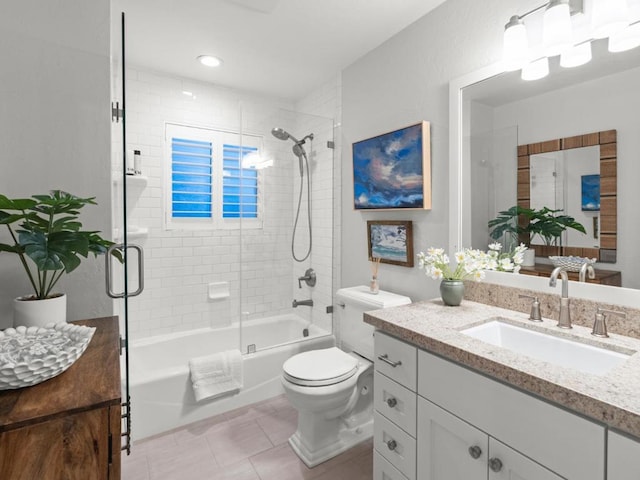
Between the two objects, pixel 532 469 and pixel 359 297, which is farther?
pixel 359 297

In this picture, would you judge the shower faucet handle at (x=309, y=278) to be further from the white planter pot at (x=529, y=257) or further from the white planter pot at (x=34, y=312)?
the white planter pot at (x=34, y=312)

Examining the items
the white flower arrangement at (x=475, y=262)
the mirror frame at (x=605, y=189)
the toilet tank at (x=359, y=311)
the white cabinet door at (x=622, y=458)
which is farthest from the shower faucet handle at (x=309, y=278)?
the white cabinet door at (x=622, y=458)

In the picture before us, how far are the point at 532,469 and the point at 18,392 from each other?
134 centimetres

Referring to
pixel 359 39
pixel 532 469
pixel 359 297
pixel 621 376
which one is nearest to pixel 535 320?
pixel 621 376

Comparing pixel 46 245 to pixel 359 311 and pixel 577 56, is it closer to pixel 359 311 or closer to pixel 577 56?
pixel 359 311

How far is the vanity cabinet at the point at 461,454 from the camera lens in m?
0.98

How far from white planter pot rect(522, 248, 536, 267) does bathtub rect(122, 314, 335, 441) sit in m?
1.70

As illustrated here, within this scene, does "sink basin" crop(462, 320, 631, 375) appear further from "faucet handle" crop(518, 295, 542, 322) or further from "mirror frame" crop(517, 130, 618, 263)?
"mirror frame" crop(517, 130, 618, 263)

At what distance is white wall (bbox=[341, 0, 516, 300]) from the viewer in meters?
1.74

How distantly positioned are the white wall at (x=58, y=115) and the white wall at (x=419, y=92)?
64.1 inches

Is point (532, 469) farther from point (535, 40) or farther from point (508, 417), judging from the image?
point (535, 40)

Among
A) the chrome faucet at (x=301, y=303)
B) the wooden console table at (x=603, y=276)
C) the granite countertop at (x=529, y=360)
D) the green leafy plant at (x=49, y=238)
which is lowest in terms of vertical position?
the chrome faucet at (x=301, y=303)

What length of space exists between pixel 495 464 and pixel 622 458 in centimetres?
34

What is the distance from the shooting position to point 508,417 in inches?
39.4
